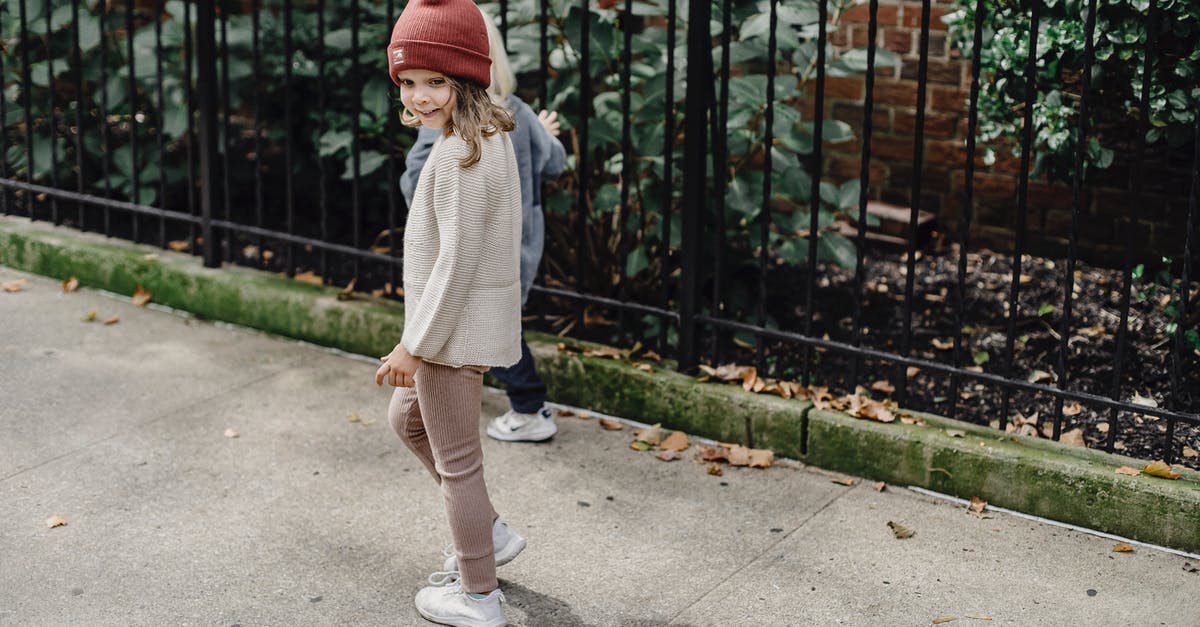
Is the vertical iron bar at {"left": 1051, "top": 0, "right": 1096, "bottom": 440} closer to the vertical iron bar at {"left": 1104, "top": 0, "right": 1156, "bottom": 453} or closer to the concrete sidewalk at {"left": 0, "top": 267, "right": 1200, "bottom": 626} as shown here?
the vertical iron bar at {"left": 1104, "top": 0, "right": 1156, "bottom": 453}

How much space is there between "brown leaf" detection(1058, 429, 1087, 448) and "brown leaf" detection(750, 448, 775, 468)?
855 mm

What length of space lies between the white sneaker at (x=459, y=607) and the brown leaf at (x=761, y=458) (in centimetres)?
115

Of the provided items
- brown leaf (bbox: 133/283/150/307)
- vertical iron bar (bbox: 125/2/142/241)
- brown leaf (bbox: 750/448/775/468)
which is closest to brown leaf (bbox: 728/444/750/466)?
brown leaf (bbox: 750/448/775/468)

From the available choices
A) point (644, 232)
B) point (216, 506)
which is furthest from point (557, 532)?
point (644, 232)

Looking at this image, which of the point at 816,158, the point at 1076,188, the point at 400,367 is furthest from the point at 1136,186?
the point at 400,367

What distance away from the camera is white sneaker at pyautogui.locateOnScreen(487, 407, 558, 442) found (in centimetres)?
Result: 450

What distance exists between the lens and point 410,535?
3.85 meters

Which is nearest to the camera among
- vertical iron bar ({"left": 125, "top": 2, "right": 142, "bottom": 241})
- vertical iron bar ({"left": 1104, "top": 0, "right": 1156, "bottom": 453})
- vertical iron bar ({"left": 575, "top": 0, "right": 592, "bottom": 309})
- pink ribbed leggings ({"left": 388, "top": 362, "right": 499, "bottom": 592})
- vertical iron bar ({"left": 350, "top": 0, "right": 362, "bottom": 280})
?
pink ribbed leggings ({"left": 388, "top": 362, "right": 499, "bottom": 592})

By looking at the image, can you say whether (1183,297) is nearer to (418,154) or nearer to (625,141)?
(625,141)

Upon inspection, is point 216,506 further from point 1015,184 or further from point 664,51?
point 1015,184

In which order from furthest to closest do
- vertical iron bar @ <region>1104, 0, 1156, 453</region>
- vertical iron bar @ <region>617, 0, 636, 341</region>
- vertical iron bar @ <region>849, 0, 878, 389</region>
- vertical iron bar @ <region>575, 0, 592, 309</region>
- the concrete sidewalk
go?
vertical iron bar @ <region>575, 0, 592, 309</region> → vertical iron bar @ <region>617, 0, 636, 341</region> → vertical iron bar @ <region>849, 0, 878, 389</region> → vertical iron bar @ <region>1104, 0, 1156, 453</region> → the concrete sidewalk

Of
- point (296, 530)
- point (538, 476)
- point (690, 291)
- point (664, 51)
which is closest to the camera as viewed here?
Result: point (296, 530)

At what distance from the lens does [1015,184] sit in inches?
231

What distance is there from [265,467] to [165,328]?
1.47m
